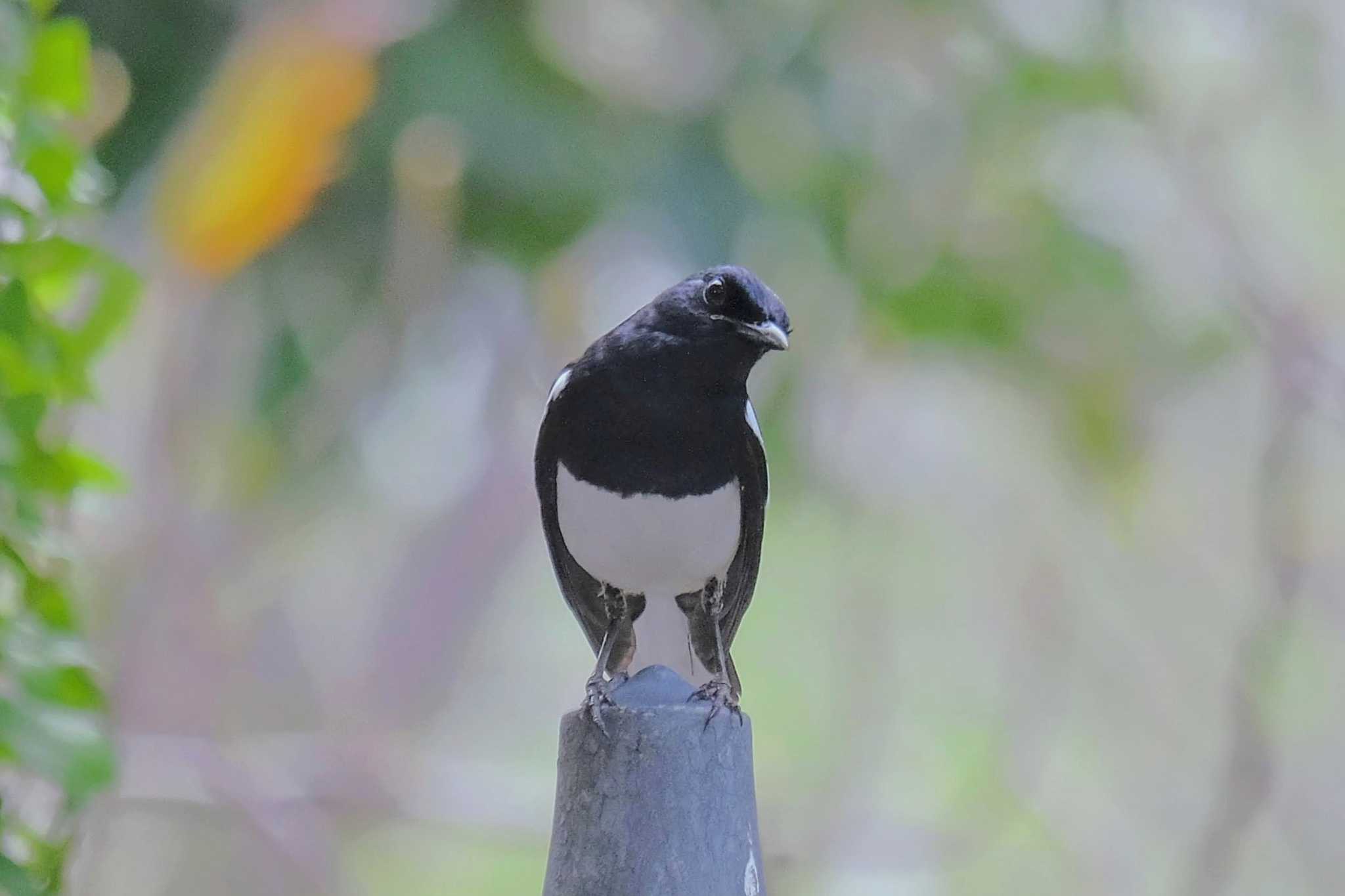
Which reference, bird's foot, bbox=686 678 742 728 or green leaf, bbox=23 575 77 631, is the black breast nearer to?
bird's foot, bbox=686 678 742 728

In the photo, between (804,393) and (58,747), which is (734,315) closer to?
(58,747)

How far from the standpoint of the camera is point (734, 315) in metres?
2.29

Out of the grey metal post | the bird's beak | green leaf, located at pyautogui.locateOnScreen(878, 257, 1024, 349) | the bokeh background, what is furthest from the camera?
green leaf, located at pyautogui.locateOnScreen(878, 257, 1024, 349)

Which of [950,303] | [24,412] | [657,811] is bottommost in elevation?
[657,811]

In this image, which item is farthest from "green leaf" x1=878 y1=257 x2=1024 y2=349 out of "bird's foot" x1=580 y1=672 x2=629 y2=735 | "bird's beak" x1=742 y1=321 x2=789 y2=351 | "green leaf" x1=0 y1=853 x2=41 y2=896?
"green leaf" x1=0 y1=853 x2=41 y2=896

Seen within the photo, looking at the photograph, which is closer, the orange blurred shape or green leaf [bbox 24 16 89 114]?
green leaf [bbox 24 16 89 114]

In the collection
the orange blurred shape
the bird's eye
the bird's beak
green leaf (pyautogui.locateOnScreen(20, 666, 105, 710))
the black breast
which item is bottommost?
green leaf (pyautogui.locateOnScreen(20, 666, 105, 710))

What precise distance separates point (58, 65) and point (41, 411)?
47 cm

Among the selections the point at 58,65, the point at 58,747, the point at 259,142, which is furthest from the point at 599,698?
the point at 259,142

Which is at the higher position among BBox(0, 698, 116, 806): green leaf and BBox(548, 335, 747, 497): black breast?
BBox(548, 335, 747, 497): black breast

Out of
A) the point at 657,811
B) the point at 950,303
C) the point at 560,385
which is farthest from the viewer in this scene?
the point at 950,303

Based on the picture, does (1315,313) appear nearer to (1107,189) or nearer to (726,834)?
(1107,189)

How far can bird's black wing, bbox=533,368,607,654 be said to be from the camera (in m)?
2.40

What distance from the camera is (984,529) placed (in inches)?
242
